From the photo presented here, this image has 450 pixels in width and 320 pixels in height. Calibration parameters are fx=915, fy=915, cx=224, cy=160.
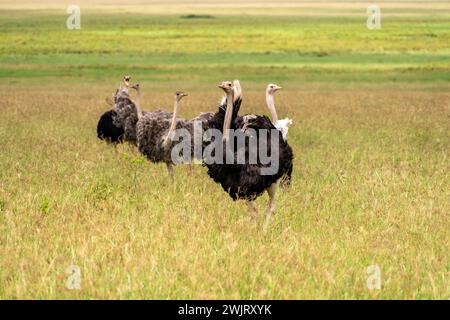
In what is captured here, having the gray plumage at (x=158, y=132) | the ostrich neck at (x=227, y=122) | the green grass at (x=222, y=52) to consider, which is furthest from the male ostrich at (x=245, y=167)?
the green grass at (x=222, y=52)

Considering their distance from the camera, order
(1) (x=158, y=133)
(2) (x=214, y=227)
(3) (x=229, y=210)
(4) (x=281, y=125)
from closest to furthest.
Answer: (2) (x=214, y=227) → (3) (x=229, y=210) → (4) (x=281, y=125) → (1) (x=158, y=133)

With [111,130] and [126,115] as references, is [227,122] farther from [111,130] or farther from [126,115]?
[111,130]

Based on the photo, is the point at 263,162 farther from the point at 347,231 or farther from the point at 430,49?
the point at 430,49

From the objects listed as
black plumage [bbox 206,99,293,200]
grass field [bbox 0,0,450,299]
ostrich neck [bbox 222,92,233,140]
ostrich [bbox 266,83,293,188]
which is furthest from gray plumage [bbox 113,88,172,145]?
ostrich neck [bbox 222,92,233,140]

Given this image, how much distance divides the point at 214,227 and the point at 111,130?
7.82 metres

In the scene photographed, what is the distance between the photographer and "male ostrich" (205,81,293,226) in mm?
9836

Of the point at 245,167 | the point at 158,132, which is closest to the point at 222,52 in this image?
the point at 158,132

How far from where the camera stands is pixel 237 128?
34.0 ft

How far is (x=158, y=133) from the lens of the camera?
14.3 metres

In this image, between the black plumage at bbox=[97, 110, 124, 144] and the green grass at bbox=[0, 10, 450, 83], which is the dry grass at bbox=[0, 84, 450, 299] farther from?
the green grass at bbox=[0, 10, 450, 83]

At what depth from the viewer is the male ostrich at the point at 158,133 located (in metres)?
13.7

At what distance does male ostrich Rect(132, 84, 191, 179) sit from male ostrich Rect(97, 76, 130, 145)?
2054 millimetres

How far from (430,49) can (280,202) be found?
202 feet
